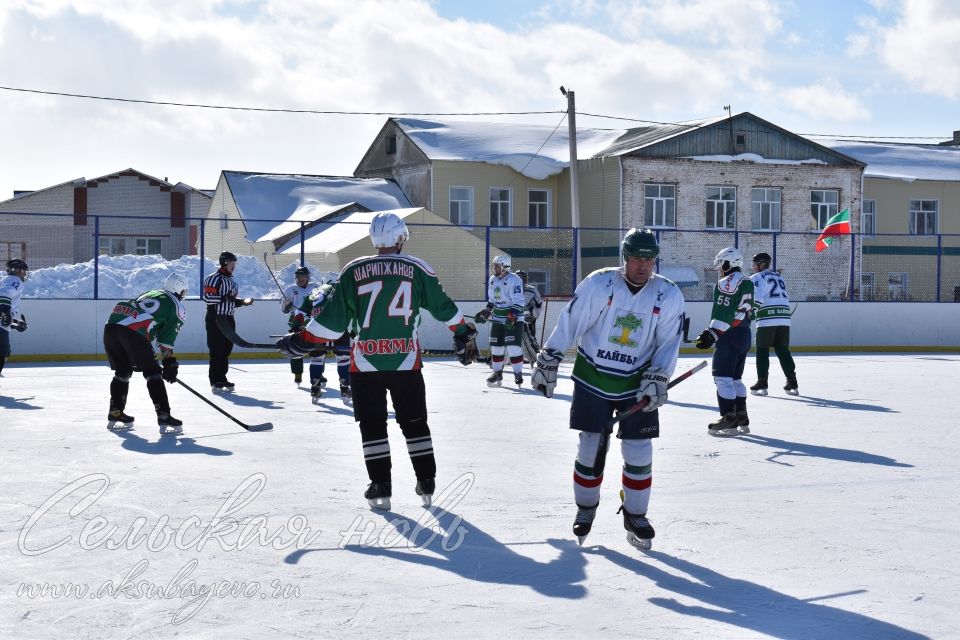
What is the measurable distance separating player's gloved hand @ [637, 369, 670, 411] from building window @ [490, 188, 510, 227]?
30.8m

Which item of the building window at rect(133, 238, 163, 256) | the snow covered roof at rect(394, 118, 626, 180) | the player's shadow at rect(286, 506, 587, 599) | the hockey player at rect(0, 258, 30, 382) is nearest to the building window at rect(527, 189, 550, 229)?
the snow covered roof at rect(394, 118, 626, 180)

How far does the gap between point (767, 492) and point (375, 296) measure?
8.69ft

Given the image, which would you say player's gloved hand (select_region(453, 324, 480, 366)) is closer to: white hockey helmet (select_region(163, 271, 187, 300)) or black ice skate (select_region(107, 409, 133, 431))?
white hockey helmet (select_region(163, 271, 187, 300))

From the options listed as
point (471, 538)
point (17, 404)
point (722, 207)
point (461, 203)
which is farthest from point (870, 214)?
point (471, 538)

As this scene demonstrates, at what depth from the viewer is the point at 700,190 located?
34.9 metres

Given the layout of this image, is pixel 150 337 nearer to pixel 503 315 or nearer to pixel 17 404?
pixel 17 404

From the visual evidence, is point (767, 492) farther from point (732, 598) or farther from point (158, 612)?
point (158, 612)

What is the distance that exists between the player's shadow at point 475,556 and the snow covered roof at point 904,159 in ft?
115

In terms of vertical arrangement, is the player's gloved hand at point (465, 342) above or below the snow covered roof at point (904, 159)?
below

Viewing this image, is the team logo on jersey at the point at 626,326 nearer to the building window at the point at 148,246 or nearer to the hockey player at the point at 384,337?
the hockey player at the point at 384,337

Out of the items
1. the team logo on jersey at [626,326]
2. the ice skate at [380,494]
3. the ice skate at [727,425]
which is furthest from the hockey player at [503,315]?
the team logo on jersey at [626,326]

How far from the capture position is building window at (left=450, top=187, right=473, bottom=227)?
1405 inches

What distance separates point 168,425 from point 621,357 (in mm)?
4979

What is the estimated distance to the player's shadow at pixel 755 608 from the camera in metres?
4.03
